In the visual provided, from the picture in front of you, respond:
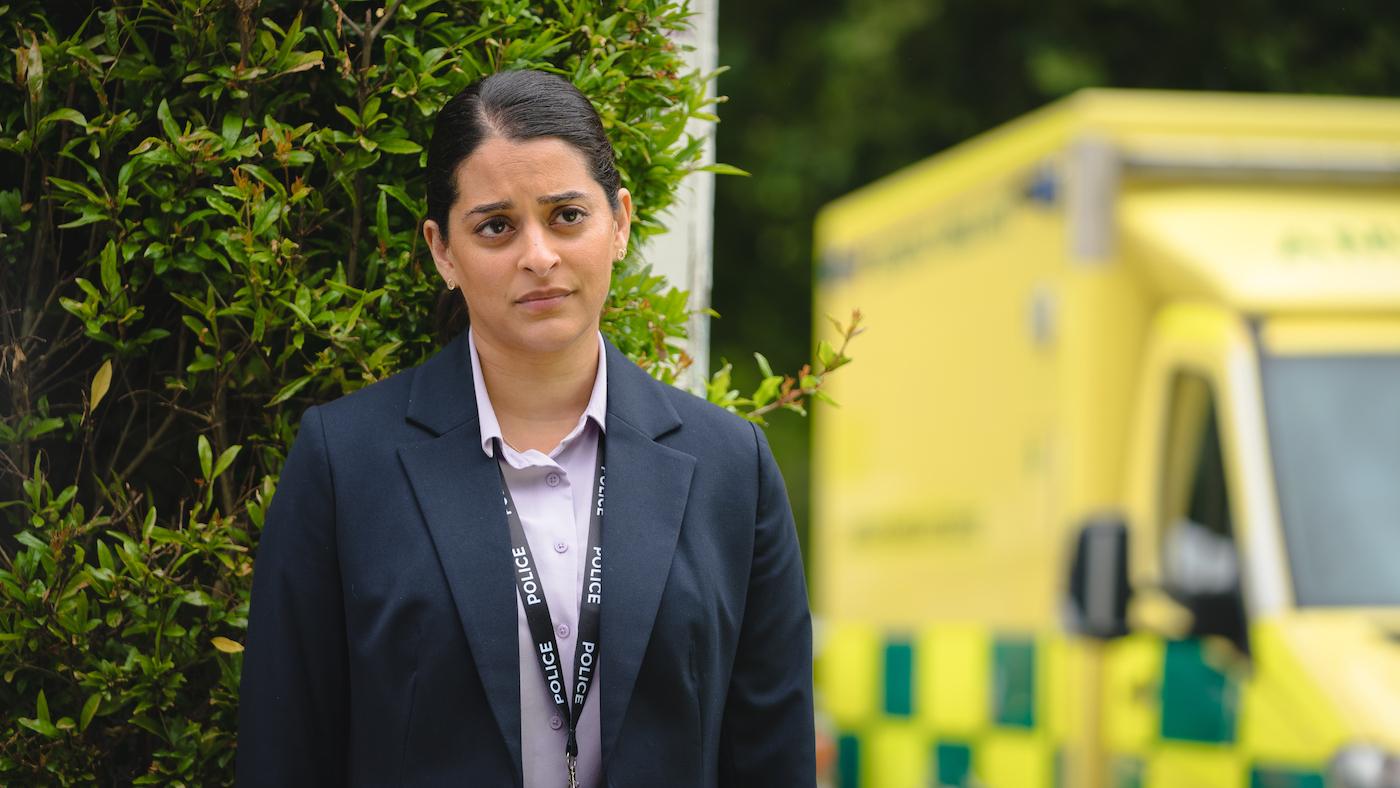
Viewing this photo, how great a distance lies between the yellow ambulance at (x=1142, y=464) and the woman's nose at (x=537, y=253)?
312 cm

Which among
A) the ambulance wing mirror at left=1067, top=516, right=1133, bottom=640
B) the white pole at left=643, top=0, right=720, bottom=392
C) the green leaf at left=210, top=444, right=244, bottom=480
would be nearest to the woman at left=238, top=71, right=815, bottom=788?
the green leaf at left=210, top=444, right=244, bottom=480

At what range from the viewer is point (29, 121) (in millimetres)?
2699

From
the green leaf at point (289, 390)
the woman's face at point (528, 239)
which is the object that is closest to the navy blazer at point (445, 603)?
the woman's face at point (528, 239)

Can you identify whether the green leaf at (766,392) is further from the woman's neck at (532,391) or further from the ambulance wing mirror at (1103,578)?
the ambulance wing mirror at (1103,578)

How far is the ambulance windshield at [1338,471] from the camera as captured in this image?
17.7 ft

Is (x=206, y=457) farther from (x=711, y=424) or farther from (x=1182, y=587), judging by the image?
(x=1182, y=587)

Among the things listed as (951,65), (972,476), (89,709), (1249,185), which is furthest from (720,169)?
(951,65)

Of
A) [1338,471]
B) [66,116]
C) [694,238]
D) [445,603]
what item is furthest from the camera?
[1338,471]

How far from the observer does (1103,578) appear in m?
5.77

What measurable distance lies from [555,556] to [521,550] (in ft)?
0.16

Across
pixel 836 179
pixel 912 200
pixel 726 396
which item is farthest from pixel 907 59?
pixel 726 396

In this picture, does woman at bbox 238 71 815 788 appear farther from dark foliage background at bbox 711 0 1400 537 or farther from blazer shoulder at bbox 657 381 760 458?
dark foliage background at bbox 711 0 1400 537

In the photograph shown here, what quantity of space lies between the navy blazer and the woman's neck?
37mm

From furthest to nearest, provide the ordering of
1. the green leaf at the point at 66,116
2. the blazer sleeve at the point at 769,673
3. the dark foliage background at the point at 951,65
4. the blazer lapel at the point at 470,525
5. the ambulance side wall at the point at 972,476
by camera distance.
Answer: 1. the dark foliage background at the point at 951,65
2. the ambulance side wall at the point at 972,476
3. the green leaf at the point at 66,116
4. the blazer sleeve at the point at 769,673
5. the blazer lapel at the point at 470,525
